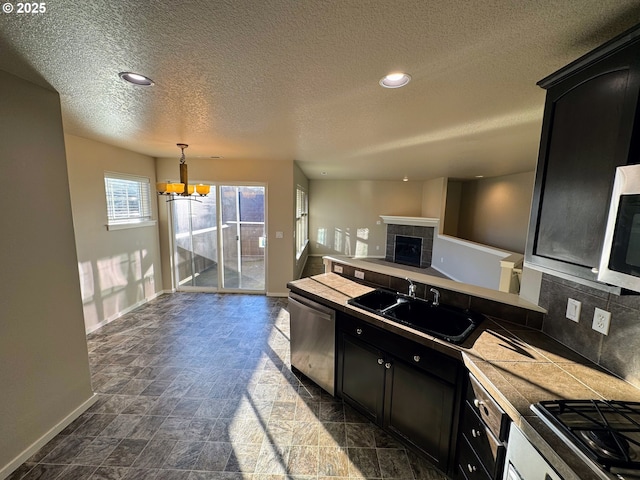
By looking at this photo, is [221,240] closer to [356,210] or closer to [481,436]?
[481,436]

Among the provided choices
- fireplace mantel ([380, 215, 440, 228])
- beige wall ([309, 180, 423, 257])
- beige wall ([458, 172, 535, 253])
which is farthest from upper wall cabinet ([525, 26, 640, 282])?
beige wall ([309, 180, 423, 257])

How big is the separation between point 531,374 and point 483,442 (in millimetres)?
418

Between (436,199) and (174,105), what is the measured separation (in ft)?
22.5

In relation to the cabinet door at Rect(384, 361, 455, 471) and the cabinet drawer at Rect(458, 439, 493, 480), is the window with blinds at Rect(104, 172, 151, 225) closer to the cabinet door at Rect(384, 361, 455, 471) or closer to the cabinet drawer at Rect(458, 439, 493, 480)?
the cabinet door at Rect(384, 361, 455, 471)

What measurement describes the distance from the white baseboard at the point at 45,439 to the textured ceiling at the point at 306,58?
242 cm

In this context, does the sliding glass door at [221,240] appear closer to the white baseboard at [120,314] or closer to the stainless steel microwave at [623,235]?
the white baseboard at [120,314]

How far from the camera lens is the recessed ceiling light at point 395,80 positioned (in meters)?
1.47

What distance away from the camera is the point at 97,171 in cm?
340

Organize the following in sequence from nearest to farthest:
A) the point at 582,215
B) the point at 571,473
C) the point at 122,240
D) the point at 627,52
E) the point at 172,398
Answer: the point at 571,473
the point at 627,52
the point at 582,215
the point at 172,398
the point at 122,240

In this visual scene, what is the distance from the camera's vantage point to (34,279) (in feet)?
5.76

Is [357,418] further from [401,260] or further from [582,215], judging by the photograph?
[401,260]

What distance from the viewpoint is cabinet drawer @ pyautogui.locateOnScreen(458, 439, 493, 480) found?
130cm

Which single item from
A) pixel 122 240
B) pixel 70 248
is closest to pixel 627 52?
pixel 70 248

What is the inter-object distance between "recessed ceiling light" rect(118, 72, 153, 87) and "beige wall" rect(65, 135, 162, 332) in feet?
7.27
